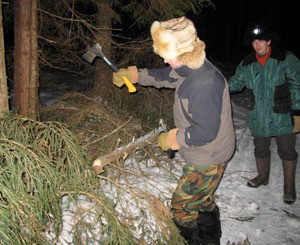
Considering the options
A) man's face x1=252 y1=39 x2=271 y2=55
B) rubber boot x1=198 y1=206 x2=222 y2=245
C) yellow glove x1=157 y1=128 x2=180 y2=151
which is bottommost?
rubber boot x1=198 y1=206 x2=222 y2=245

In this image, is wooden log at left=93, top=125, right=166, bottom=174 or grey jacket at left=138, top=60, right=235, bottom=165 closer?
grey jacket at left=138, top=60, right=235, bottom=165

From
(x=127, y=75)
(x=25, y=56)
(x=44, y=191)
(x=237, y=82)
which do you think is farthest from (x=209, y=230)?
(x=25, y=56)

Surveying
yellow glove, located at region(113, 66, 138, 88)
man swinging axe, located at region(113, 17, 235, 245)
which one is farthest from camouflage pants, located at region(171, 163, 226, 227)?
yellow glove, located at region(113, 66, 138, 88)

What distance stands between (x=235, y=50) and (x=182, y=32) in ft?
110

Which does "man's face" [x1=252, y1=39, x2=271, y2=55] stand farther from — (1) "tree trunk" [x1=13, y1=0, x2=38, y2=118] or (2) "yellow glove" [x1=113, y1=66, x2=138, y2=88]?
(1) "tree trunk" [x1=13, y1=0, x2=38, y2=118]

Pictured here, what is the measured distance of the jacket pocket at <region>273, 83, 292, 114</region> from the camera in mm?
2957

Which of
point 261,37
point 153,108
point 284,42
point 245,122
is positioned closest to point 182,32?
point 261,37

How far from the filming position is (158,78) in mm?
2490

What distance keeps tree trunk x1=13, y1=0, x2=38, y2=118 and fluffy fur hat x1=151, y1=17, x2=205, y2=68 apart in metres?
1.84

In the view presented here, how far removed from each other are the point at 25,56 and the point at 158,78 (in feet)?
6.01

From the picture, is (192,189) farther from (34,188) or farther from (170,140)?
(34,188)

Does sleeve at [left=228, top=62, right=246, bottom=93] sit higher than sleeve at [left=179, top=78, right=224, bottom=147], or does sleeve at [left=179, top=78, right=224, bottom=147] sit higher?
sleeve at [left=179, top=78, right=224, bottom=147]

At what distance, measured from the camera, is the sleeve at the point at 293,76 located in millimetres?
2869

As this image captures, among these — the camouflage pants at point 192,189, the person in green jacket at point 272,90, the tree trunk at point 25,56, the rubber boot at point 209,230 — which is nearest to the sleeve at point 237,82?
the person in green jacket at point 272,90
